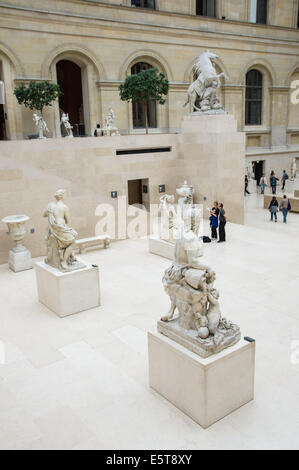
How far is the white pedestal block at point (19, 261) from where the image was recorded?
1085 cm

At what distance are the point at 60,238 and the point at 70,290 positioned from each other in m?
1.04

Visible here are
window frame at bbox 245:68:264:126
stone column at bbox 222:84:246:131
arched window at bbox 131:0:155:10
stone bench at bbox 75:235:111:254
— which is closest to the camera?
stone bench at bbox 75:235:111:254

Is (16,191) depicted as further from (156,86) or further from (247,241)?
(156,86)

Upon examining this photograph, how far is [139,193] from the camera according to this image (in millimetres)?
17594

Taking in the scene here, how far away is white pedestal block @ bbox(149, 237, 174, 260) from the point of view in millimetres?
11223

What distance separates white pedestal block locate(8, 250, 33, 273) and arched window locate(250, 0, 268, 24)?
24.6 meters

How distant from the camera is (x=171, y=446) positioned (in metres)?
4.50

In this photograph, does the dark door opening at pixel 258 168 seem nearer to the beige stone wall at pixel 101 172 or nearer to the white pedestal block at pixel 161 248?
the beige stone wall at pixel 101 172

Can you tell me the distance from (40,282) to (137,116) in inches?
699

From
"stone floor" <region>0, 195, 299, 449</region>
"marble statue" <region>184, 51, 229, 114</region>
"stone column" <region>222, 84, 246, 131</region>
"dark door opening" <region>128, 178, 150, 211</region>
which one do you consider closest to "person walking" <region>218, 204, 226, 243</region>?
"stone floor" <region>0, 195, 299, 449</region>

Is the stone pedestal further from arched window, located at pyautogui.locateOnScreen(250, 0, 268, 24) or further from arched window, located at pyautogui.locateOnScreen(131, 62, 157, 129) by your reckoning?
arched window, located at pyautogui.locateOnScreen(250, 0, 268, 24)

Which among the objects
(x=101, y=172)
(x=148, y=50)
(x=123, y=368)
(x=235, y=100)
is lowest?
(x=123, y=368)

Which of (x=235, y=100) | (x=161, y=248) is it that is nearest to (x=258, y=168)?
(x=235, y=100)

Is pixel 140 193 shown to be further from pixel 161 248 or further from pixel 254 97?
pixel 254 97
